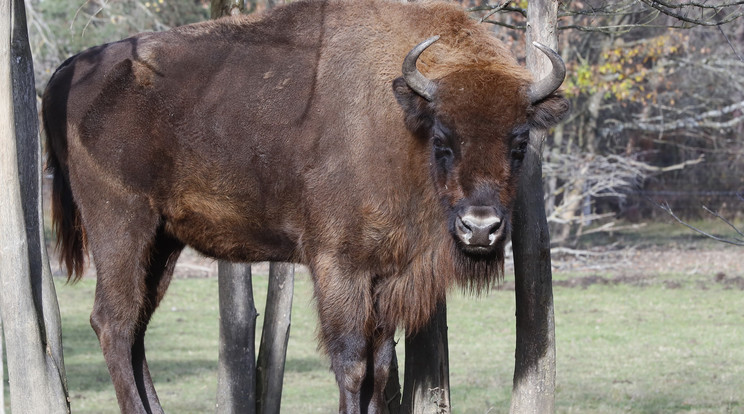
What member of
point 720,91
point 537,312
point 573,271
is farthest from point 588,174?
point 537,312

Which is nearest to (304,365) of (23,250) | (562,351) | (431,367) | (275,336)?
(562,351)

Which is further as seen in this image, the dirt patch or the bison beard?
the dirt patch

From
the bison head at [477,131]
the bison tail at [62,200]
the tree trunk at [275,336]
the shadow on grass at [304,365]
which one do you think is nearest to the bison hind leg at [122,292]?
the bison tail at [62,200]

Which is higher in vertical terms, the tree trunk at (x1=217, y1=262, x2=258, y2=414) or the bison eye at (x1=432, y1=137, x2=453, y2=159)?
the bison eye at (x1=432, y1=137, x2=453, y2=159)

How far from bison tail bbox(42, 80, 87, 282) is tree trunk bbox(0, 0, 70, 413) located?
0.77m

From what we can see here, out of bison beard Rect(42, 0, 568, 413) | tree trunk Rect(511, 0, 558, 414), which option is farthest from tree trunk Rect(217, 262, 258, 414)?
tree trunk Rect(511, 0, 558, 414)

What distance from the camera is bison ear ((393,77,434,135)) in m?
5.23

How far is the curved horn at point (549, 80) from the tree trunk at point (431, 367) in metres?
1.64

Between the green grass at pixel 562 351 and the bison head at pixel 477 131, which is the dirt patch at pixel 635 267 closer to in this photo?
the green grass at pixel 562 351

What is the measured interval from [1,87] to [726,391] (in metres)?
8.39

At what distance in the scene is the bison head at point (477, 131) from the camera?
5.04 meters

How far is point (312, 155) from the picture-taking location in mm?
5445

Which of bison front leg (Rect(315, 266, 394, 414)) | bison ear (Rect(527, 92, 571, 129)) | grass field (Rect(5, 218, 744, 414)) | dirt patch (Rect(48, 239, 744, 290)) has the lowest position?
dirt patch (Rect(48, 239, 744, 290))

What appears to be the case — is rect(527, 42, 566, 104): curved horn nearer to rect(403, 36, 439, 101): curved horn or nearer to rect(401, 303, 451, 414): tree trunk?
rect(403, 36, 439, 101): curved horn
